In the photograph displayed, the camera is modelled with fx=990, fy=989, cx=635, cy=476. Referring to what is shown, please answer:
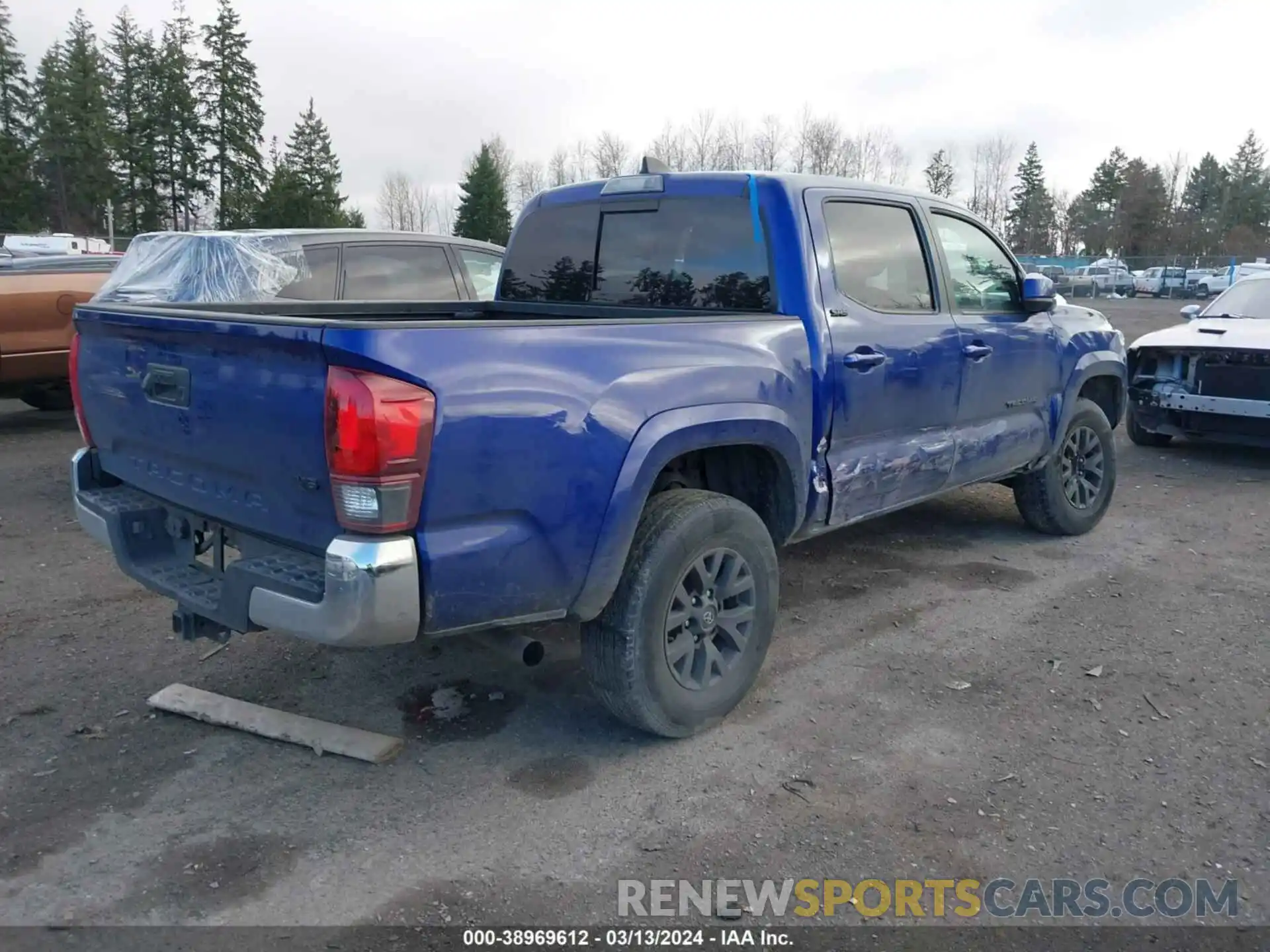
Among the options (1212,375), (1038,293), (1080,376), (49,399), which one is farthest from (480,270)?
(1212,375)

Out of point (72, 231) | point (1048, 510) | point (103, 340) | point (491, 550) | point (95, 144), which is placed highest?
point (95, 144)

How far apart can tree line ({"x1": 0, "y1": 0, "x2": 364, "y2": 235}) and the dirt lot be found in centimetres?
5328

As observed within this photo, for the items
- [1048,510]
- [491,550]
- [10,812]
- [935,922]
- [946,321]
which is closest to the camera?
[935,922]

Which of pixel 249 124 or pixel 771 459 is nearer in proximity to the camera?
pixel 771 459

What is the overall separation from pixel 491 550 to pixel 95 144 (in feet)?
205

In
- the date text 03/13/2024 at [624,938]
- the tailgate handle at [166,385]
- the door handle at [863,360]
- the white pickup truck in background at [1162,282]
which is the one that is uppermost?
the white pickup truck in background at [1162,282]

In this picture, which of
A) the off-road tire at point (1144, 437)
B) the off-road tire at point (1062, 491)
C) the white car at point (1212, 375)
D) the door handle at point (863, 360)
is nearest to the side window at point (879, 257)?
the door handle at point (863, 360)

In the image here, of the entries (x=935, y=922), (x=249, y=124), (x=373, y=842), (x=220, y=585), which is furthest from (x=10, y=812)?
(x=249, y=124)

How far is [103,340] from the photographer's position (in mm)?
3537

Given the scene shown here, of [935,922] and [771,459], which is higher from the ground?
[771,459]

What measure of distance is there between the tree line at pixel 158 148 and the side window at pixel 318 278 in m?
49.5

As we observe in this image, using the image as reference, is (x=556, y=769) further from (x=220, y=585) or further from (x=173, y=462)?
(x=173, y=462)

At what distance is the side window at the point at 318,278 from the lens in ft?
23.5

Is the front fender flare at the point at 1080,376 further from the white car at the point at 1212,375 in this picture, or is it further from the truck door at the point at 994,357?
the white car at the point at 1212,375
